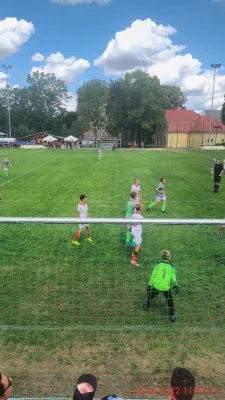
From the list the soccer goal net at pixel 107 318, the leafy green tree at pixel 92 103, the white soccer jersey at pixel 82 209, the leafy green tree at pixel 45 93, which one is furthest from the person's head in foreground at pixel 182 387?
the leafy green tree at pixel 45 93

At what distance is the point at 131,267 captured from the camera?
8.55 metres

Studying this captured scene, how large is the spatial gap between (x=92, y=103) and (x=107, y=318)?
82.1 meters

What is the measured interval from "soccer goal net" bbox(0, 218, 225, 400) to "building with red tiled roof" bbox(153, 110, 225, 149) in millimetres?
63044

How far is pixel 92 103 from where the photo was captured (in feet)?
274

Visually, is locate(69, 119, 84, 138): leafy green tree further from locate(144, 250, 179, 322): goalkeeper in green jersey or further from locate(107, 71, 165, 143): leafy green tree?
locate(144, 250, 179, 322): goalkeeper in green jersey

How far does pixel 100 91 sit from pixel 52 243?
Answer: 7857 cm

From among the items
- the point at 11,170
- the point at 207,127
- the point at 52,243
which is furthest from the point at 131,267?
the point at 207,127

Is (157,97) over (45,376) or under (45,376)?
over

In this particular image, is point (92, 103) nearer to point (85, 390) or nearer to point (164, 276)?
point (164, 276)

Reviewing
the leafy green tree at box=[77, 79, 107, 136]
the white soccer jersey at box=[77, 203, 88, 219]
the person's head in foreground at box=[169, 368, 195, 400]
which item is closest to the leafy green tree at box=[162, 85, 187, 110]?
the leafy green tree at box=[77, 79, 107, 136]

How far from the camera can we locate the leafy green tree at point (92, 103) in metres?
83.4

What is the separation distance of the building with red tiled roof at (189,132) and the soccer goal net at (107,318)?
63044 millimetres

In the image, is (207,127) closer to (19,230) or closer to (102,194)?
(102,194)

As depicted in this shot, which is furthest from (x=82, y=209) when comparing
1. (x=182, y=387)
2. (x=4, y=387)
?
(x=182, y=387)
